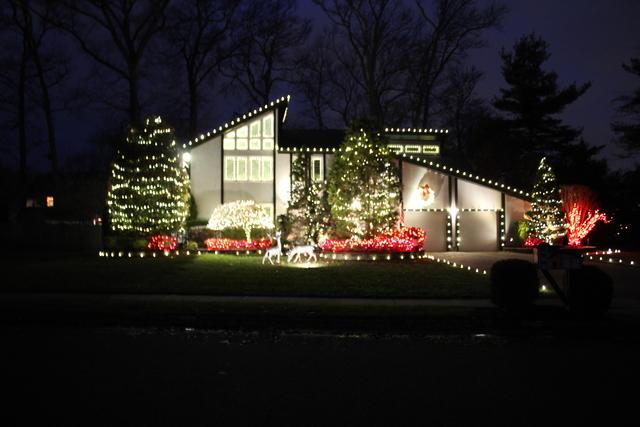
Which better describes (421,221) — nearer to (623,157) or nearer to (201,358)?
(623,157)

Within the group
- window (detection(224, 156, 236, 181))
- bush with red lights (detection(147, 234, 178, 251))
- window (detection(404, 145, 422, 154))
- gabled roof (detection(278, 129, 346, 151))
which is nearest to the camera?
bush with red lights (detection(147, 234, 178, 251))

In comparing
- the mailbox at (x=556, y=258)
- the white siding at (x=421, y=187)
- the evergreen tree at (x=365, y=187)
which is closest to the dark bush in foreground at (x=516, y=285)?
the mailbox at (x=556, y=258)

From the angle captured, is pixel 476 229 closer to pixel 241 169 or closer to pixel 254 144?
pixel 254 144

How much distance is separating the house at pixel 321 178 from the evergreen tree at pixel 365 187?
14.8ft

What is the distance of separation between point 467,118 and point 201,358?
4967 centimetres

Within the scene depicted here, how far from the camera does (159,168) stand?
28.3 m

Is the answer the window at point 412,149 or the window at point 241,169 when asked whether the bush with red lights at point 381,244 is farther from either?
the window at point 412,149

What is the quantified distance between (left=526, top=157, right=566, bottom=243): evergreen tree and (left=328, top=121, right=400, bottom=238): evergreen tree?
7.62 m

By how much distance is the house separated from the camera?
31.6 m

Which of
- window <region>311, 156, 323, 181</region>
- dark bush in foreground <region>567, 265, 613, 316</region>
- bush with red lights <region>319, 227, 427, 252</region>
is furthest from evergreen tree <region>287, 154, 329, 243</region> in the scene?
dark bush in foreground <region>567, 265, 613, 316</region>

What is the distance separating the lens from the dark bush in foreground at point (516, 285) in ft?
42.0

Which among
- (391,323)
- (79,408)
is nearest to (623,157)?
(391,323)

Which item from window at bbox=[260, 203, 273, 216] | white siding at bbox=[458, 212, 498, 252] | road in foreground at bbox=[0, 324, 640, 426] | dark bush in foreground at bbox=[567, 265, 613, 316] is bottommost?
road in foreground at bbox=[0, 324, 640, 426]

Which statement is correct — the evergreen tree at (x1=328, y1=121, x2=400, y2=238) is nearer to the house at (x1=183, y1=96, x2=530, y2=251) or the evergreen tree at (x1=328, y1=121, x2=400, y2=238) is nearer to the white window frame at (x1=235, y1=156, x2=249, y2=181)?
the house at (x1=183, y1=96, x2=530, y2=251)
